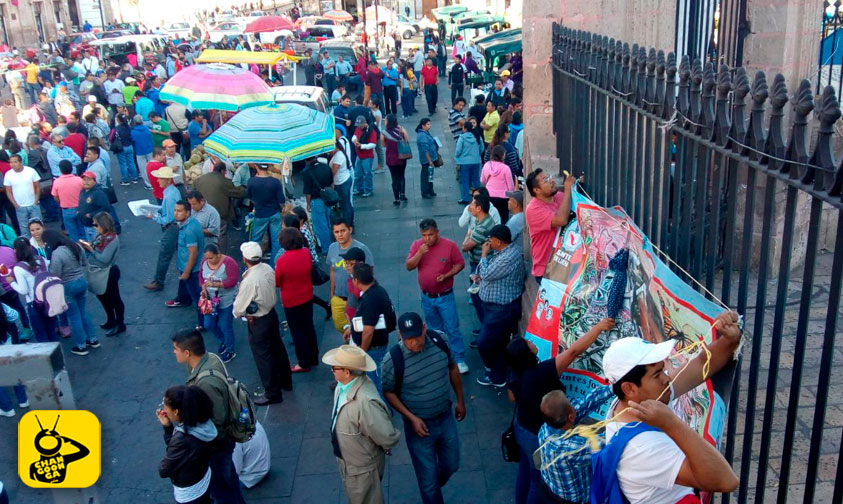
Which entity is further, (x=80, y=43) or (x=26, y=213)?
(x=80, y=43)

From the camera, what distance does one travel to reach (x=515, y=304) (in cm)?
731

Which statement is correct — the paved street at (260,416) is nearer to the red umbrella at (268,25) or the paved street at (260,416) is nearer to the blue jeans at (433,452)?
the blue jeans at (433,452)

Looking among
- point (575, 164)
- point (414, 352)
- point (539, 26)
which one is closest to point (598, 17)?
point (539, 26)

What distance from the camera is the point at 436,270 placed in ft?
25.1

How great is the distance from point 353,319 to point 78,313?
13.3ft

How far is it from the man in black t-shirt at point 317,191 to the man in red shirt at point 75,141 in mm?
5389

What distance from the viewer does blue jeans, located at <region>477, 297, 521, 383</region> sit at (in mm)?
7309

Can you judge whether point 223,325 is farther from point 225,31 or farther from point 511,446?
point 225,31

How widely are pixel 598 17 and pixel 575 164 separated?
134cm

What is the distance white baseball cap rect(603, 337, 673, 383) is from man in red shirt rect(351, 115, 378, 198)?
11.8 meters

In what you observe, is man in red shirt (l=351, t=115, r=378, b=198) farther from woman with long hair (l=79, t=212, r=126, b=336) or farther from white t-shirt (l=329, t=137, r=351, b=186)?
woman with long hair (l=79, t=212, r=126, b=336)

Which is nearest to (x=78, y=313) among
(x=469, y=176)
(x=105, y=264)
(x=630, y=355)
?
(x=105, y=264)

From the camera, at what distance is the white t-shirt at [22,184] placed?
11.7 meters

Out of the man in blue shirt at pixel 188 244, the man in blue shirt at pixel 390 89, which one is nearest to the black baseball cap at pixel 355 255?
the man in blue shirt at pixel 188 244
